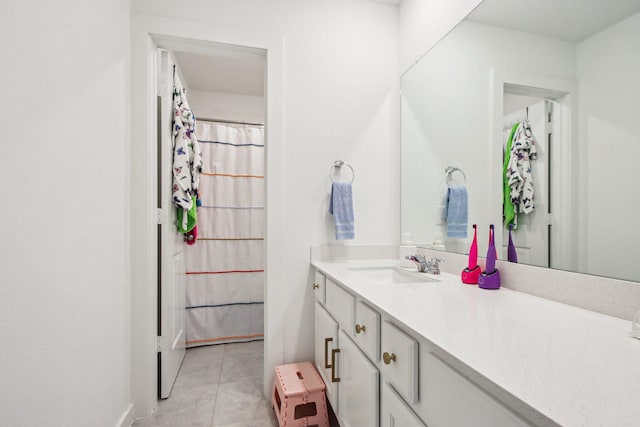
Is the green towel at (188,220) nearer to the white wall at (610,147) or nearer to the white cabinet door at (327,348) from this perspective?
the white cabinet door at (327,348)

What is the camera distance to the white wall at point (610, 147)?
2.59 ft

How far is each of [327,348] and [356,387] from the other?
1.05 feet

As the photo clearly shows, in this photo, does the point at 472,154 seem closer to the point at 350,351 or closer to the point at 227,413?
the point at 350,351

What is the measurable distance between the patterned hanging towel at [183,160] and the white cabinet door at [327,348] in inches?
42.4

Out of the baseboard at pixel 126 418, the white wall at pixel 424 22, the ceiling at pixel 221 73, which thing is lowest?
the baseboard at pixel 126 418

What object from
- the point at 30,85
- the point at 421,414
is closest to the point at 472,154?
the point at 421,414

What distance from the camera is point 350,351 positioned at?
3.77 ft

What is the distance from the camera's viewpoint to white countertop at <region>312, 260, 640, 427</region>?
0.42 m

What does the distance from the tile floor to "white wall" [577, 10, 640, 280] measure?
1632mm

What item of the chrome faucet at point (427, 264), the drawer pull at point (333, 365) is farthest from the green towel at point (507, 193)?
the drawer pull at point (333, 365)

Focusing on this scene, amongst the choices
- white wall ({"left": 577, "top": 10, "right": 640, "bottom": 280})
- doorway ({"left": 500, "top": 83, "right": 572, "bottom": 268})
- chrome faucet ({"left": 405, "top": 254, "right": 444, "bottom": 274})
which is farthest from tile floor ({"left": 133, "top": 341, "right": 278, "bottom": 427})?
white wall ({"left": 577, "top": 10, "right": 640, "bottom": 280})

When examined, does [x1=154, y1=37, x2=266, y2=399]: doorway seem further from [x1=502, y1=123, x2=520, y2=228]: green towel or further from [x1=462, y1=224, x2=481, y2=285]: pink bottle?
[x1=502, y1=123, x2=520, y2=228]: green towel

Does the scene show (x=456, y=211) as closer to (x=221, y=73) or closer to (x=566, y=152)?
(x=566, y=152)

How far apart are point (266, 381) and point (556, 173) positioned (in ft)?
5.81
